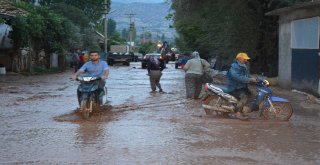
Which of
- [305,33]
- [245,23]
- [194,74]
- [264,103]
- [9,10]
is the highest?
[9,10]

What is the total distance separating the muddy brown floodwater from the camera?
827cm

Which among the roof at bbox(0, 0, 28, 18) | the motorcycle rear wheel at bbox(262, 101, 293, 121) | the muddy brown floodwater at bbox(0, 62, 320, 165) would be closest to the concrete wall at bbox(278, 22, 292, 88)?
the muddy brown floodwater at bbox(0, 62, 320, 165)

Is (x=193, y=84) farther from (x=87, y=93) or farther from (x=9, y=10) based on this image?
(x=9, y=10)

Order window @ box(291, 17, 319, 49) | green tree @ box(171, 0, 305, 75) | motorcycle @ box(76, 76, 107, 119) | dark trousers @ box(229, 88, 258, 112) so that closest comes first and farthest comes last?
dark trousers @ box(229, 88, 258, 112) → motorcycle @ box(76, 76, 107, 119) → window @ box(291, 17, 319, 49) → green tree @ box(171, 0, 305, 75)

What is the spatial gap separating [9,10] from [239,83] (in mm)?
19969

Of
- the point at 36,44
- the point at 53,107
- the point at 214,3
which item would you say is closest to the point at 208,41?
the point at 214,3

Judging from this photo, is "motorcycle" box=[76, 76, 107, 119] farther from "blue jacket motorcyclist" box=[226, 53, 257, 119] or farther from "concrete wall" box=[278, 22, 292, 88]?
"concrete wall" box=[278, 22, 292, 88]

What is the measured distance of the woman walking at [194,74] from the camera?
17578mm

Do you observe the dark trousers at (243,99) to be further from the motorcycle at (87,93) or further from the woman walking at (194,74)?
the woman walking at (194,74)

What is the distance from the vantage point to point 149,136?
1020cm

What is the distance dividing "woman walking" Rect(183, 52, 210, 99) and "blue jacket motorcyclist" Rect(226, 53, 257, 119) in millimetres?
4850

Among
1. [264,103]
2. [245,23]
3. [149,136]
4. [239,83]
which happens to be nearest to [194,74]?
[239,83]

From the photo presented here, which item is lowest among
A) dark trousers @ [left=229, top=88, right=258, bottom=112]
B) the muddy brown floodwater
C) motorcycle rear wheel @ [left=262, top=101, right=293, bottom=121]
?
the muddy brown floodwater

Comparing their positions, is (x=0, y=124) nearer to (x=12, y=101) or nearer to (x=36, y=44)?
(x=12, y=101)
